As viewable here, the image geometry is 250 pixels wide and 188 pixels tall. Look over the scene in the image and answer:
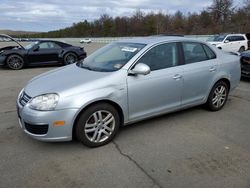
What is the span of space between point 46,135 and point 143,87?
155 cm

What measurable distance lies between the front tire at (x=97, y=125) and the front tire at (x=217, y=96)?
2.18 metres

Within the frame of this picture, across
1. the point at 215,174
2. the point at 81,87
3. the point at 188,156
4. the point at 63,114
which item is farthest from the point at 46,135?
the point at 215,174

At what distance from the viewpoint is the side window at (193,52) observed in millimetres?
4652

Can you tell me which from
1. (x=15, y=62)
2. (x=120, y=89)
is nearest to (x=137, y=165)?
(x=120, y=89)

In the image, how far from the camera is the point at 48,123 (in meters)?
3.40

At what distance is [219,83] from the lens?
5.19 m

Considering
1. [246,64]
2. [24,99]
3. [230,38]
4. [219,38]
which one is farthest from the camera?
[219,38]

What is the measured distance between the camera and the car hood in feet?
11.6

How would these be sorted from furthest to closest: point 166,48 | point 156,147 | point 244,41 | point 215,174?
point 244,41, point 166,48, point 156,147, point 215,174

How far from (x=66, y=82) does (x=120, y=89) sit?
769mm

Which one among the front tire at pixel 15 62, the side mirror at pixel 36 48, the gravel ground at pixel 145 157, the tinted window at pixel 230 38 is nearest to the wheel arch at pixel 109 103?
the gravel ground at pixel 145 157

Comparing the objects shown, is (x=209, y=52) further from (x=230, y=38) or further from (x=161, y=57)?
(x=230, y=38)

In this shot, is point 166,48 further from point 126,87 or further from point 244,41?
point 244,41

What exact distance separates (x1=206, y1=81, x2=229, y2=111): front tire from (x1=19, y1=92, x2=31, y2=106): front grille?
10.8 feet
